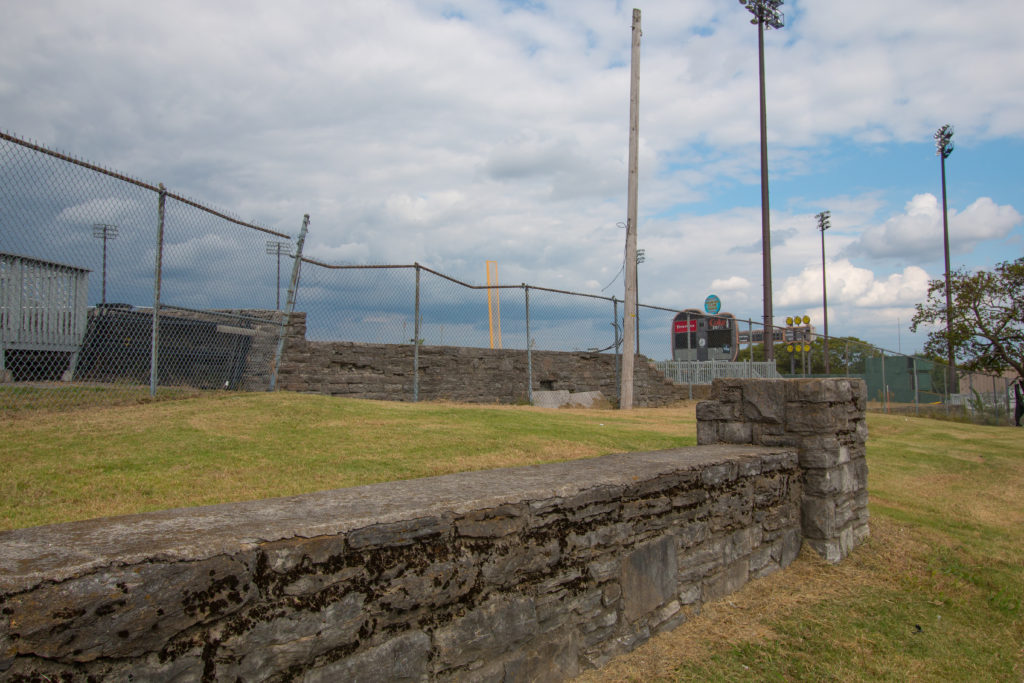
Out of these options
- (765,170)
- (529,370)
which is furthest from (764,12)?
(529,370)

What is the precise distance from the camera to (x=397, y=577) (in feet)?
8.51

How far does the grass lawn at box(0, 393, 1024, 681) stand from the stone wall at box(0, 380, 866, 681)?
Result: 39cm

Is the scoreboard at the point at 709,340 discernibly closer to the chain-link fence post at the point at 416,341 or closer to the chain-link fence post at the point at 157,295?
the chain-link fence post at the point at 416,341

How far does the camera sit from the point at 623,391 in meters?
14.6

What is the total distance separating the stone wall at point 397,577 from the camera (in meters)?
1.93

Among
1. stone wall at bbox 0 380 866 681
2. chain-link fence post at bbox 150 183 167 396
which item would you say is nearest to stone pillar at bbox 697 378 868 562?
stone wall at bbox 0 380 866 681

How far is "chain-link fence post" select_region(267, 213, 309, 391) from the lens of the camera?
9.23 metres

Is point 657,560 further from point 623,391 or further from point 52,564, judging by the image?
point 623,391

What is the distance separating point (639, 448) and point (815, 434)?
6.63 feet

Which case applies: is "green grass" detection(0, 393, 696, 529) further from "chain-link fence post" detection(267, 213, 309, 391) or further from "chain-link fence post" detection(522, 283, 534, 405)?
"chain-link fence post" detection(522, 283, 534, 405)

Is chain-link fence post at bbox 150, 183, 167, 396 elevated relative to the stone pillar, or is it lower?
elevated

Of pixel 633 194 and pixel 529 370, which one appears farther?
pixel 633 194

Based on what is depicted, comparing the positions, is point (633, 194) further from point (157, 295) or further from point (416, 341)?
point (157, 295)

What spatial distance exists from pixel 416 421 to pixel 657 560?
12.9 feet
